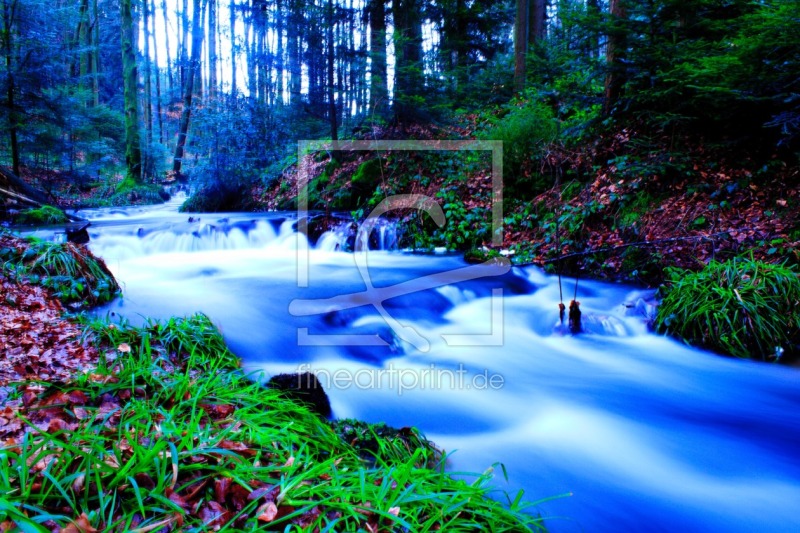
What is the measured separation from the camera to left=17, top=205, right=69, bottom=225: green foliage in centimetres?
903

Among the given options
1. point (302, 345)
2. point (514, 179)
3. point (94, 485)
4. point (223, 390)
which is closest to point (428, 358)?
point (302, 345)

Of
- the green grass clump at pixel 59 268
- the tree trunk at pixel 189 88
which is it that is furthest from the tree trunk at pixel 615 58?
the tree trunk at pixel 189 88

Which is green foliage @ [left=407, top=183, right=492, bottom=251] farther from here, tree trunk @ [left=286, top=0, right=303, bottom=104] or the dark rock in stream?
the dark rock in stream

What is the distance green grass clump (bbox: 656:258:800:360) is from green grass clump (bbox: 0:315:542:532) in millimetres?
3321

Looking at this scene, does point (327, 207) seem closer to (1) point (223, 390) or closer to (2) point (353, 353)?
(2) point (353, 353)

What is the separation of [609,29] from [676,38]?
902 millimetres

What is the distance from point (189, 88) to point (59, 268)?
18.5 m

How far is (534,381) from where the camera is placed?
4465mm

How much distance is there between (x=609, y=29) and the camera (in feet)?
20.5

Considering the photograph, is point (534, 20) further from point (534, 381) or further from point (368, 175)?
point (534, 381)

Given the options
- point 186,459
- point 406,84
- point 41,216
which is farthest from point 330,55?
point 186,459

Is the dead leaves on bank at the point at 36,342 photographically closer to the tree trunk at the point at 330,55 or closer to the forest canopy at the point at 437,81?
the forest canopy at the point at 437,81

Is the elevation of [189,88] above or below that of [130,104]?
above

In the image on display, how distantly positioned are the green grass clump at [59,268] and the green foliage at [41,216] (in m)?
4.21
